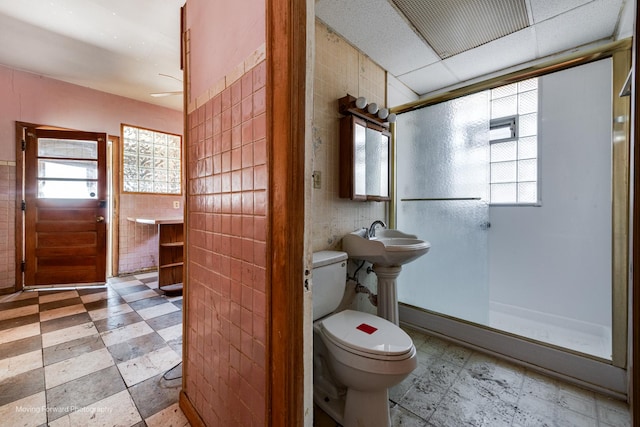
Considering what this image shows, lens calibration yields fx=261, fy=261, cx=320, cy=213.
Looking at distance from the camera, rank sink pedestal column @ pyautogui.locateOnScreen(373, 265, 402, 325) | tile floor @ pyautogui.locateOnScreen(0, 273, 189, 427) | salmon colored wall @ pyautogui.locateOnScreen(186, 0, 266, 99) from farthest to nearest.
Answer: sink pedestal column @ pyautogui.locateOnScreen(373, 265, 402, 325) < tile floor @ pyautogui.locateOnScreen(0, 273, 189, 427) < salmon colored wall @ pyautogui.locateOnScreen(186, 0, 266, 99)

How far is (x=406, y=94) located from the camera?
265 cm

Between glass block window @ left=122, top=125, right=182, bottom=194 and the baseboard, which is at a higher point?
glass block window @ left=122, top=125, right=182, bottom=194

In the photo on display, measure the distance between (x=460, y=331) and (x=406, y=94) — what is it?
7.27 feet

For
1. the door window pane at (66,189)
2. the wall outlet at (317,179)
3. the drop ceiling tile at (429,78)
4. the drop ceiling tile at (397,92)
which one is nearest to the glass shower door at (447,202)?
the drop ceiling tile at (397,92)

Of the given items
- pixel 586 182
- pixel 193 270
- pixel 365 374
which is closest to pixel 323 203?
pixel 193 270

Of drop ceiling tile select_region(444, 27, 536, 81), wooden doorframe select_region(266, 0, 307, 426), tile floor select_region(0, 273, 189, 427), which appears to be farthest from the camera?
drop ceiling tile select_region(444, 27, 536, 81)

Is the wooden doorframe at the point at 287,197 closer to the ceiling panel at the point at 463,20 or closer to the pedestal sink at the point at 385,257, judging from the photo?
the pedestal sink at the point at 385,257

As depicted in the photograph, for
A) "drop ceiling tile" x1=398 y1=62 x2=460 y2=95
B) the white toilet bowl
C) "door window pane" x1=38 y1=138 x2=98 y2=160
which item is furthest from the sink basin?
"door window pane" x1=38 y1=138 x2=98 y2=160

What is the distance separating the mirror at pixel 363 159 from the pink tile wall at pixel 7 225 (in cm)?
370

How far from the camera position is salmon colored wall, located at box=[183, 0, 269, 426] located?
0.80 metres

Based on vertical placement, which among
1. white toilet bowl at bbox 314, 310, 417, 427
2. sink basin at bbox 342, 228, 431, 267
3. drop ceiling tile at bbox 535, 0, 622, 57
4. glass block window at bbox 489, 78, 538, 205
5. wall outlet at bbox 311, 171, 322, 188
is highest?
drop ceiling tile at bbox 535, 0, 622, 57

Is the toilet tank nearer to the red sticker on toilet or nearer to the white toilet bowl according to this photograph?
the white toilet bowl

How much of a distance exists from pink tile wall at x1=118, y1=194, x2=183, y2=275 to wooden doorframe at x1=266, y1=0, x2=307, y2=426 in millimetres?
3786

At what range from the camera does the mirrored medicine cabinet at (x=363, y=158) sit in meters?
1.86
